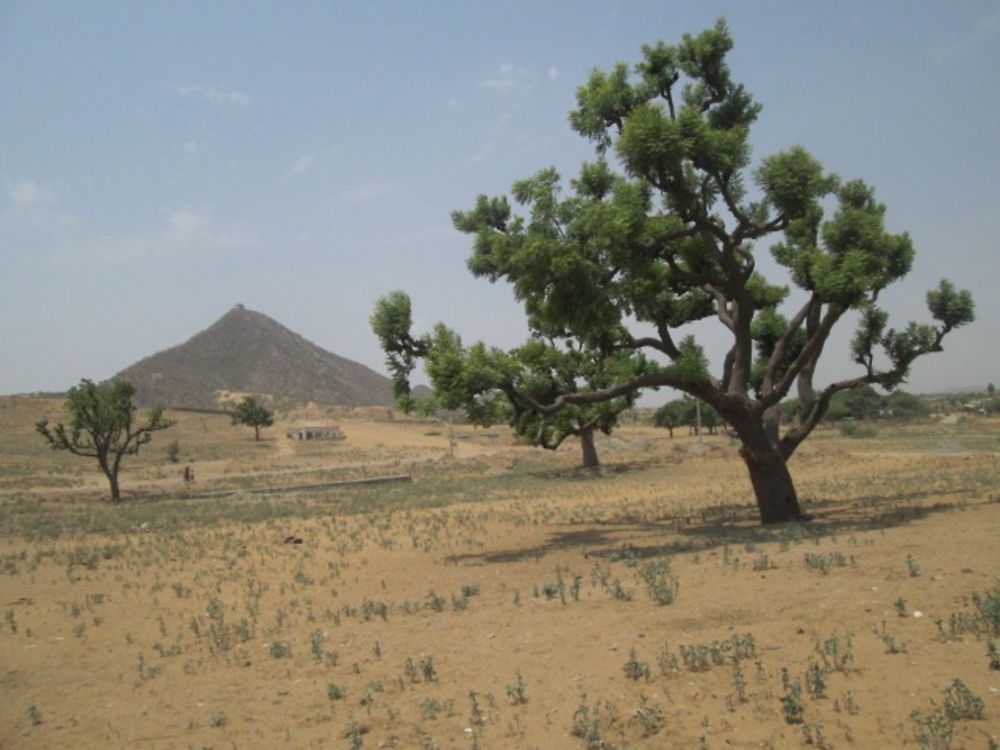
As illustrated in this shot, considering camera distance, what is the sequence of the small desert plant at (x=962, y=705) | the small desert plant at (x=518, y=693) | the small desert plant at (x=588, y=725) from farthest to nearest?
the small desert plant at (x=518, y=693)
the small desert plant at (x=588, y=725)
the small desert plant at (x=962, y=705)

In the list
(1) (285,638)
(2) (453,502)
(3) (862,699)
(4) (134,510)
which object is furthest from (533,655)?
(4) (134,510)

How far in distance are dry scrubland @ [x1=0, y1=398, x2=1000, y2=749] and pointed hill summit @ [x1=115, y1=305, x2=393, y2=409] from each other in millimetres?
113107

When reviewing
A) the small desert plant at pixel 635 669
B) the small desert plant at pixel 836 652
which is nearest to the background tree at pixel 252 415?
the small desert plant at pixel 635 669

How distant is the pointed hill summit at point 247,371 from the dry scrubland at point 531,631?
113107 millimetres

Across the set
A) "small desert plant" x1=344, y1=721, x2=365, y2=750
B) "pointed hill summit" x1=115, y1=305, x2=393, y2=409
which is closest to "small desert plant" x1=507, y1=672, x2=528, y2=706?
"small desert plant" x1=344, y1=721, x2=365, y2=750

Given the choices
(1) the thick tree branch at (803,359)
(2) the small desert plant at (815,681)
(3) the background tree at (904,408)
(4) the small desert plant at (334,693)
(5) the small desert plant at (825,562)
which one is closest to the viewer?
(2) the small desert plant at (815,681)

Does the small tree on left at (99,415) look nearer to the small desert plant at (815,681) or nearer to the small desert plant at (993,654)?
the small desert plant at (815,681)

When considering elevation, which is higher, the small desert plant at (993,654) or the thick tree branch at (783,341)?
the thick tree branch at (783,341)

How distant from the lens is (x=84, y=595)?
12242 mm

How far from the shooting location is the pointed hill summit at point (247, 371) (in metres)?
131

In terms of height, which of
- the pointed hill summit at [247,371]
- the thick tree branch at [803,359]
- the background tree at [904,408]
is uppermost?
the pointed hill summit at [247,371]

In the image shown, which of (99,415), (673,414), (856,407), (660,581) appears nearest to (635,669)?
(660,581)

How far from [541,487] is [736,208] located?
18115 millimetres

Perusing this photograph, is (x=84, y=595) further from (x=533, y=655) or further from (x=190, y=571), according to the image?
(x=533, y=655)
